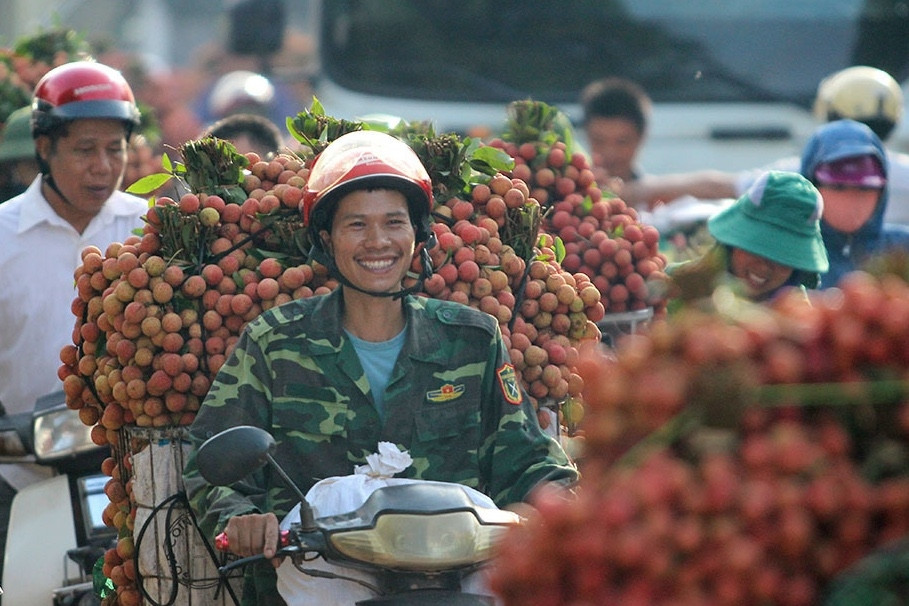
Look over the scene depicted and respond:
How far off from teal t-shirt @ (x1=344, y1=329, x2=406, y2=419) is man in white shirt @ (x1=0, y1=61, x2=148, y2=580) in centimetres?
188

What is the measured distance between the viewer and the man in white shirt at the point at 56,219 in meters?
5.68

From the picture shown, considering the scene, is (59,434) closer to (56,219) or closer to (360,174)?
(56,219)

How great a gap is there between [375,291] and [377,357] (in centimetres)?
19

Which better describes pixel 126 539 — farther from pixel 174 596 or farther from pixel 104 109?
pixel 104 109

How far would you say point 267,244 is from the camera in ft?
15.4

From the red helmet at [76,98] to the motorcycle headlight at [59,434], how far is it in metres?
1.32

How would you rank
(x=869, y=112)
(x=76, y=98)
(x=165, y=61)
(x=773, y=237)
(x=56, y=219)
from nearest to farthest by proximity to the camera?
(x=773, y=237), (x=56, y=219), (x=76, y=98), (x=869, y=112), (x=165, y=61)

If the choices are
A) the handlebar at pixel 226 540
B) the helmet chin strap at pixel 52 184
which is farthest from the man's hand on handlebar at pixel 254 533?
the helmet chin strap at pixel 52 184

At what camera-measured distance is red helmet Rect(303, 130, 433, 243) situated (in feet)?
13.4

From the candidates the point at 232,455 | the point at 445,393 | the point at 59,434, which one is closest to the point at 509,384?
the point at 445,393

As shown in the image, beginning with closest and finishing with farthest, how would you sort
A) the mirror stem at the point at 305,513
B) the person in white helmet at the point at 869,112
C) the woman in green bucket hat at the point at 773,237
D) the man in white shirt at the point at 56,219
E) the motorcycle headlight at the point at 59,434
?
the mirror stem at the point at 305,513, the woman in green bucket hat at the point at 773,237, the motorcycle headlight at the point at 59,434, the man in white shirt at the point at 56,219, the person in white helmet at the point at 869,112

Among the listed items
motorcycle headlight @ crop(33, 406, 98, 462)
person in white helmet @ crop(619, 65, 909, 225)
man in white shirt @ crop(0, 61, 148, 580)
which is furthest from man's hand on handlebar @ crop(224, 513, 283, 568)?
person in white helmet @ crop(619, 65, 909, 225)

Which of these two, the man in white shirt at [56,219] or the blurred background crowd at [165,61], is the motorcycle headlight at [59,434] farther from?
the blurred background crowd at [165,61]

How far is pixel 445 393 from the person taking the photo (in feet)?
13.5
